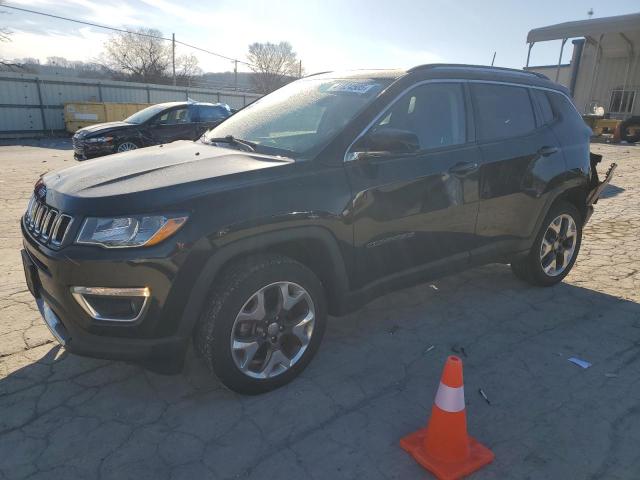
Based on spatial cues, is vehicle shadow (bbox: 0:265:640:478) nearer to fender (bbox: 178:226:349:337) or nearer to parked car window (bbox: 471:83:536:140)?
fender (bbox: 178:226:349:337)

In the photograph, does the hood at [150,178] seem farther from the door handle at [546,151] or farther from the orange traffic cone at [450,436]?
the door handle at [546,151]

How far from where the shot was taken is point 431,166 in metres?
3.29

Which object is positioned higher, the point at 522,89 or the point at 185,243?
the point at 522,89

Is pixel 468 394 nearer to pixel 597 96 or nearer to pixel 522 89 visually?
pixel 522 89

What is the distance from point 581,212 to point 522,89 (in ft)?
4.62

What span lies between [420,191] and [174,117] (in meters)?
10.1

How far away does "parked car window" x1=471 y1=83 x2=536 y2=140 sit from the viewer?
3703 mm

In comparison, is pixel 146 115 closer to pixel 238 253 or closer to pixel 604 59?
pixel 238 253

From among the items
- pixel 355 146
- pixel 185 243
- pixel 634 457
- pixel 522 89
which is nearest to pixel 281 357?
pixel 185 243

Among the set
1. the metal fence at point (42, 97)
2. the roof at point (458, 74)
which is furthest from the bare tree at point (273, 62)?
the roof at point (458, 74)

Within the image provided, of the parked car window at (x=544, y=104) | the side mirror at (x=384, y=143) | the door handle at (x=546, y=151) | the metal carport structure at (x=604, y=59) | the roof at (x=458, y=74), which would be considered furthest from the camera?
the metal carport structure at (x=604, y=59)

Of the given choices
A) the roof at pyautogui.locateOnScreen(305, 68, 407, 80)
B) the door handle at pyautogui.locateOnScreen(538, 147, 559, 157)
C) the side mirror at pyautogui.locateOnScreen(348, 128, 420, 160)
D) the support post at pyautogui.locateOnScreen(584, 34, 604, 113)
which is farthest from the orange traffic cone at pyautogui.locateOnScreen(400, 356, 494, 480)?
the support post at pyautogui.locateOnScreen(584, 34, 604, 113)

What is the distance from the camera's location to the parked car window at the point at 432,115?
3316 mm

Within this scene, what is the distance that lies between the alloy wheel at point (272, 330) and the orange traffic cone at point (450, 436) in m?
0.93
